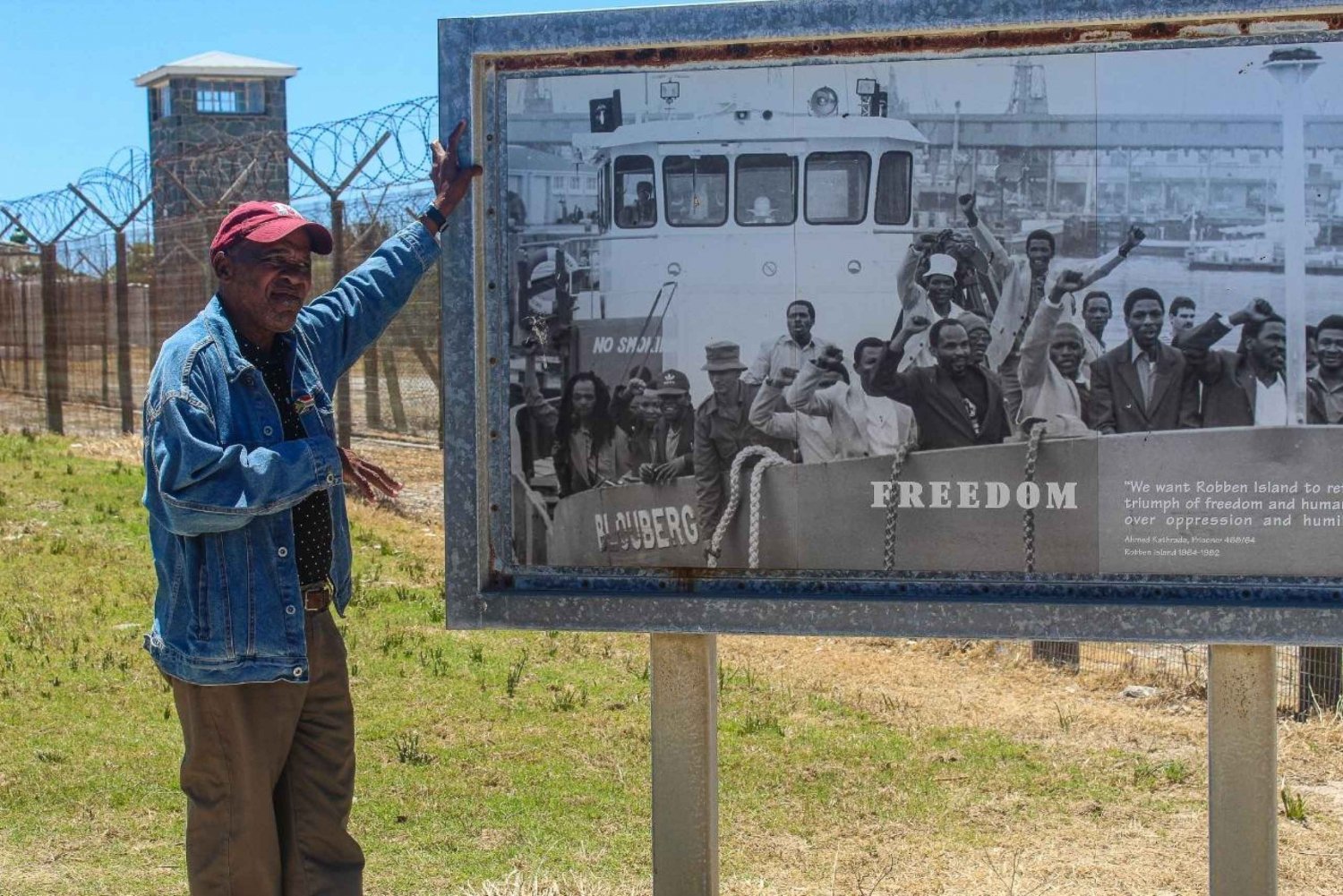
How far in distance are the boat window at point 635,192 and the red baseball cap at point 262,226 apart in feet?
2.21

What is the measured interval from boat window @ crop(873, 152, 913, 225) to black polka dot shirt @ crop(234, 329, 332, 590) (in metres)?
1.39

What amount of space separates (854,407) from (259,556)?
4.43 ft

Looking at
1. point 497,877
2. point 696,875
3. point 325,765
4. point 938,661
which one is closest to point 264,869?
point 325,765

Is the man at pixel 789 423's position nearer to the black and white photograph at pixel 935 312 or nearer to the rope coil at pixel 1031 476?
the black and white photograph at pixel 935 312

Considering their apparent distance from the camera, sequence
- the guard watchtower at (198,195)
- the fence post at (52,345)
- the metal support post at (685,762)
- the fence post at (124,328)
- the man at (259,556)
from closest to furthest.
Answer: the man at (259,556) → the metal support post at (685,762) → the guard watchtower at (198,195) → the fence post at (124,328) → the fence post at (52,345)

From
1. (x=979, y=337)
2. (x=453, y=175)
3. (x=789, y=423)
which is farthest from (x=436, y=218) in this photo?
(x=979, y=337)

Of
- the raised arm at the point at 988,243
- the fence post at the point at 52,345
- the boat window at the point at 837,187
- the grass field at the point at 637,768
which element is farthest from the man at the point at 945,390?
the fence post at the point at 52,345

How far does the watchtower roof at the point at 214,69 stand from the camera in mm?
86188

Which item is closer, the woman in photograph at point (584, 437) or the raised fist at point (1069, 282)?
the raised fist at point (1069, 282)

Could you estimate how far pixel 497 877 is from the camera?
4.61 m

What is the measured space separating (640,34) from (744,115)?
300 mm

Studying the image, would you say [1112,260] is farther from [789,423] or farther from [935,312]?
[789,423]

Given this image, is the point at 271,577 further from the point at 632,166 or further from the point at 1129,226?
the point at 1129,226

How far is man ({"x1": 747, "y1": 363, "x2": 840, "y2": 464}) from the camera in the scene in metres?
3.32
